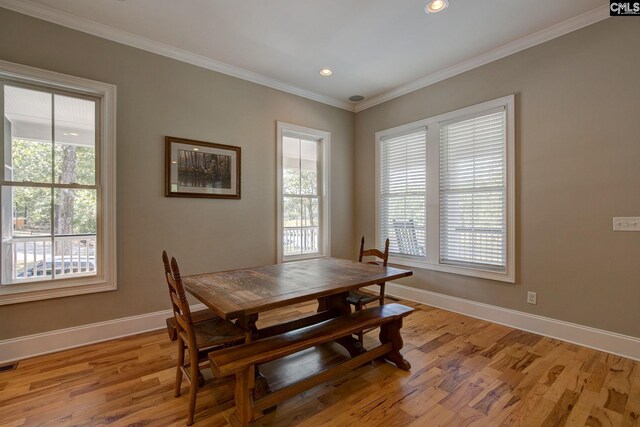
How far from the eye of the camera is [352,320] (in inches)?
87.1

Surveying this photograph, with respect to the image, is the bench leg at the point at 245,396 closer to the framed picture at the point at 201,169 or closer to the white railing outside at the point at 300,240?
the framed picture at the point at 201,169

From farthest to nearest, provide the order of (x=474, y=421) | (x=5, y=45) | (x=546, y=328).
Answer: (x=546, y=328), (x=5, y=45), (x=474, y=421)

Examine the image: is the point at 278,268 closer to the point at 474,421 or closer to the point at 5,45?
the point at 474,421

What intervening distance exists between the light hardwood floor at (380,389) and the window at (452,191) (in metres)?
1.01

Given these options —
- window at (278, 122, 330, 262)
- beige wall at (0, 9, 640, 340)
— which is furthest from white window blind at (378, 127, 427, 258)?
window at (278, 122, 330, 262)

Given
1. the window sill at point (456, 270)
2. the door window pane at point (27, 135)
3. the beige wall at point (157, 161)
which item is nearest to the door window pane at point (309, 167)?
the beige wall at point (157, 161)

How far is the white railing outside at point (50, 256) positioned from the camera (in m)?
2.52

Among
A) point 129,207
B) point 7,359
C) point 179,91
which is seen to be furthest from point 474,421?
point 179,91

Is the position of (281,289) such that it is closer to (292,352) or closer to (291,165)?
(292,352)

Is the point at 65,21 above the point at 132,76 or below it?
above

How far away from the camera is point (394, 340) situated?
92.7 inches

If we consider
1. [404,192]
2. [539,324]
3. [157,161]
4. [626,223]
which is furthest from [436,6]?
[539,324]

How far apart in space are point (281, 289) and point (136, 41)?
9.47 ft

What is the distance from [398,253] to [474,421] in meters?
2.62
